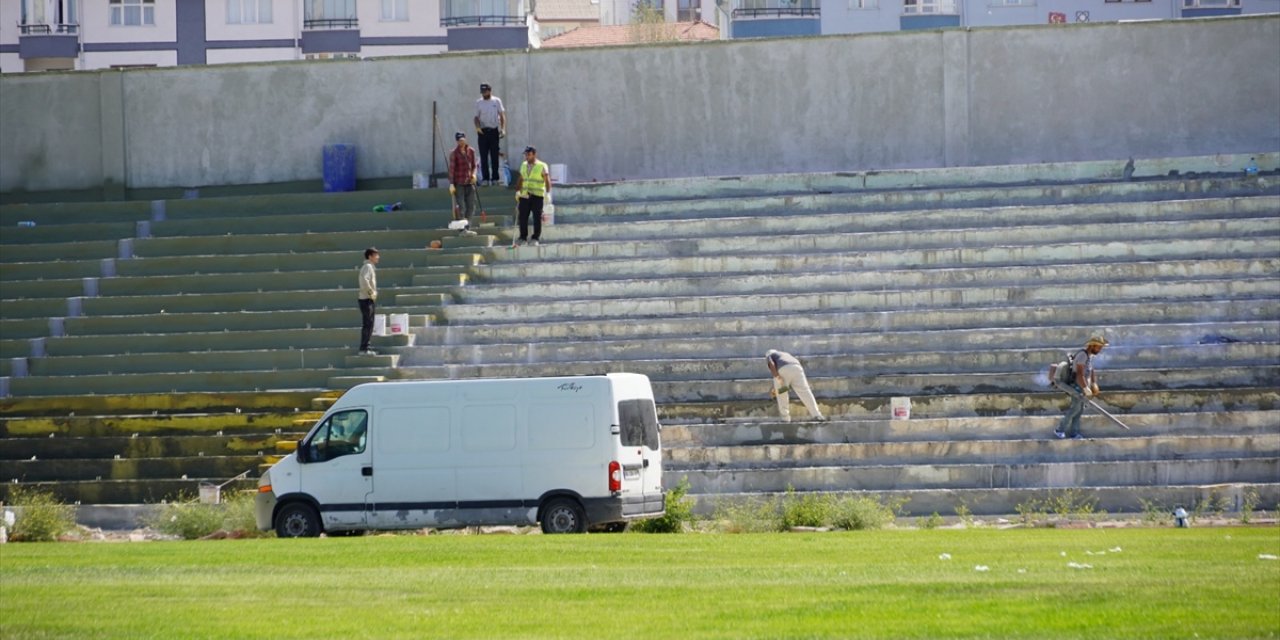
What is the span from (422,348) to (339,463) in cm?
616

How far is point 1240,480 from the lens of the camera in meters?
22.5

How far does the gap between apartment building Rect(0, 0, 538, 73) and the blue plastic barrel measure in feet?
116

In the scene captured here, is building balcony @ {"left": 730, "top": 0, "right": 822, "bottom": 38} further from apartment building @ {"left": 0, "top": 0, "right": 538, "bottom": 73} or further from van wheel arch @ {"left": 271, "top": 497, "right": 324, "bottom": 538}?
van wheel arch @ {"left": 271, "top": 497, "right": 324, "bottom": 538}

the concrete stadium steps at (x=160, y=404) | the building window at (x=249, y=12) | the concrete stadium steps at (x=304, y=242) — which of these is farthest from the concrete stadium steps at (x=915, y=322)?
the building window at (x=249, y=12)

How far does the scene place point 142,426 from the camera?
2653cm

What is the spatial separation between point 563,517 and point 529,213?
400 inches

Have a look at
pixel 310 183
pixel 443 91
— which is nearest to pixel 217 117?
pixel 310 183

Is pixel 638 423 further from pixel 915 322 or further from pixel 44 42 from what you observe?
pixel 44 42

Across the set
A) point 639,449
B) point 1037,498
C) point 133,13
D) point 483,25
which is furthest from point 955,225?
Result: point 133,13

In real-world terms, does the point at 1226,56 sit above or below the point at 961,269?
above

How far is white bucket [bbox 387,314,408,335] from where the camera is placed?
27562 millimetres

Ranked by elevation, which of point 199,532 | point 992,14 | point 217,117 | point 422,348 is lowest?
point 199,532

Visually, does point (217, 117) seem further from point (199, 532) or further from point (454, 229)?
point (199, 532)

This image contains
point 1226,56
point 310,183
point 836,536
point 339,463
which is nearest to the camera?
point 836,536
